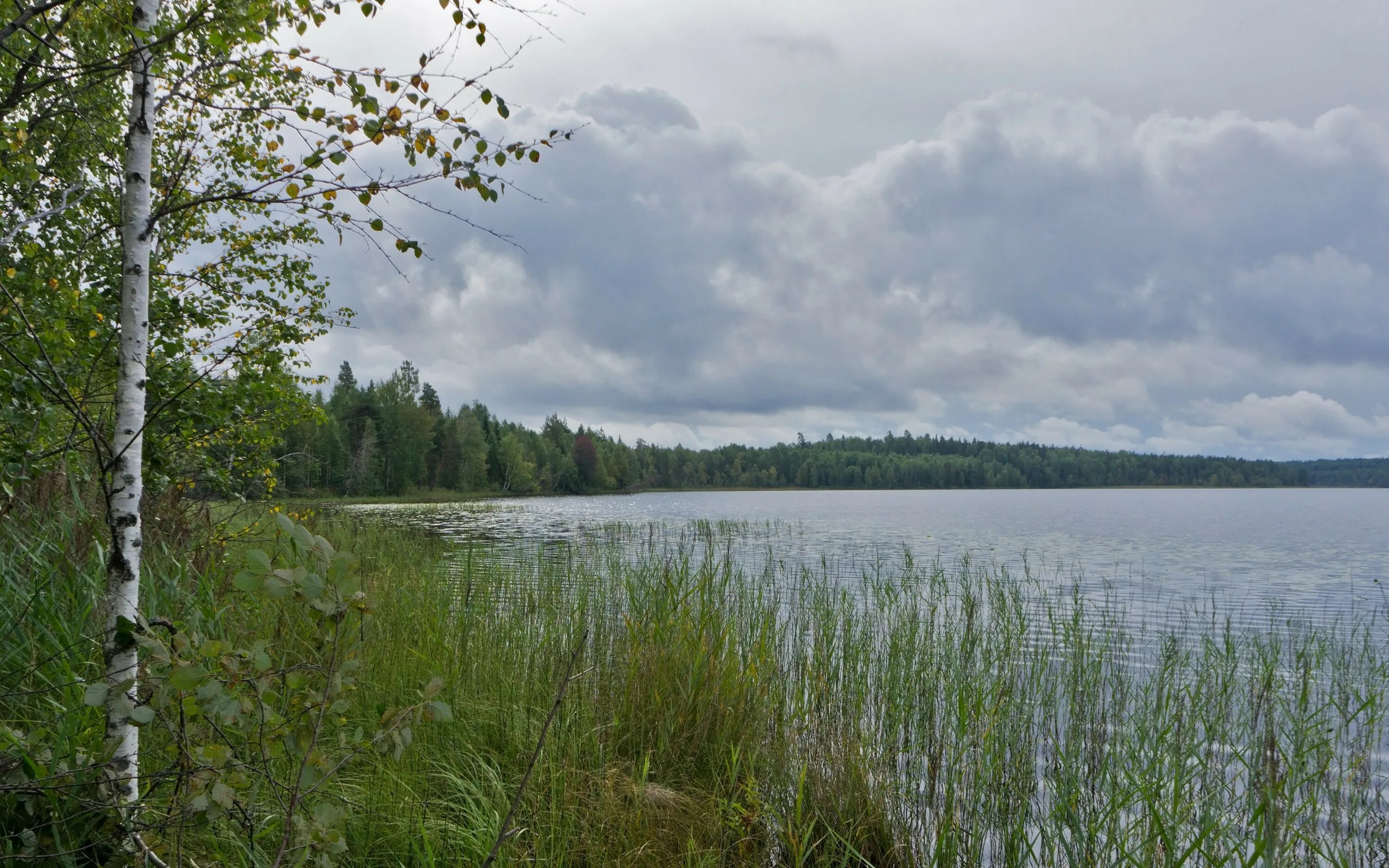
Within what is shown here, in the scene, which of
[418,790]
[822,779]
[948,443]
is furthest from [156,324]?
[948,443]

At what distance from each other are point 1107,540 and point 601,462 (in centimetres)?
6972

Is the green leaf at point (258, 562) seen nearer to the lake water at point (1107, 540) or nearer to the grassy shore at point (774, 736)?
the grassy shore at point (774, 736)

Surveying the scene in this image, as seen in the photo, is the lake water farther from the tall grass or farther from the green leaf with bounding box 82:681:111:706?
the green leaf with bounding box 82:681:111:706

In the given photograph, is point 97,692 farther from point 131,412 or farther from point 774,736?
point 774,736

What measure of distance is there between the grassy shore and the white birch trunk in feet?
0.76

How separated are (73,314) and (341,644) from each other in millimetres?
3984

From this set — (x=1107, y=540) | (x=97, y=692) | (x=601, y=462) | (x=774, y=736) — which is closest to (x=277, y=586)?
(x=97, y=692)

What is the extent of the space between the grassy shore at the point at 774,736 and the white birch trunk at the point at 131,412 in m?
0.23

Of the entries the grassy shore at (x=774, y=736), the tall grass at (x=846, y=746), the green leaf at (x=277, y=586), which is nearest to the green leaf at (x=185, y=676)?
the green leaf at (x=277, y=586)

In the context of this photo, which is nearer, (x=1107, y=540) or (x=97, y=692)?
(x=97, y=692)

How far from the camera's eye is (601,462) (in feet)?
295

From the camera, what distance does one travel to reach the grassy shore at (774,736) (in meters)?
3.36

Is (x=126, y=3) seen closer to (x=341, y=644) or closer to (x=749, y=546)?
(x=341, y=644)

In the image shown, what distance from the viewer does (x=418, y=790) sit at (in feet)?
12.1
